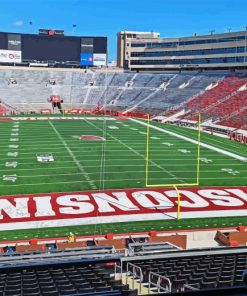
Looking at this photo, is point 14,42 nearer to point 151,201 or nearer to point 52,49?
point 52,49

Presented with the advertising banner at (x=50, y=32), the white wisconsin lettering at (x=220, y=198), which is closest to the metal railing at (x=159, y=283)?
the white wisconsin lettering at (x=220, y=198)

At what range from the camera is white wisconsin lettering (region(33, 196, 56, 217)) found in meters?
Answer: 15.3

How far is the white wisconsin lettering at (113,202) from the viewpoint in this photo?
16089 mm

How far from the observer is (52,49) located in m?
64.9

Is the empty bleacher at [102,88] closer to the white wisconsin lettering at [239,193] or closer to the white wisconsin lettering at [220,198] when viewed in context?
the white wisconsin lettering at [239,193]

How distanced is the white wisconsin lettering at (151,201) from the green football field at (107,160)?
42.5 inches

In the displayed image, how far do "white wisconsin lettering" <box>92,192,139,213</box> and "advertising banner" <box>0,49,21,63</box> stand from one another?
49.1 meters

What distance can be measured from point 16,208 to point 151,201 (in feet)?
15.3

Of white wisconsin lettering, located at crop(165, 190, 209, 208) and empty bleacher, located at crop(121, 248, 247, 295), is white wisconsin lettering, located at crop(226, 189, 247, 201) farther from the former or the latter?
empty bleacher, located at crop(121, 248, 247, 295)

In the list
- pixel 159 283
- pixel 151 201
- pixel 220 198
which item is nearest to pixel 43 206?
pixel 151 201

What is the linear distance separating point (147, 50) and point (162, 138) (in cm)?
4215

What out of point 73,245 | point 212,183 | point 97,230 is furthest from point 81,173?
point 73,245

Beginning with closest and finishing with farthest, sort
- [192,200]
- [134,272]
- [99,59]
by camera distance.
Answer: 1. [134,272]
2. [192,200]
3. [99,59]

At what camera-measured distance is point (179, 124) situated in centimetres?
4306
